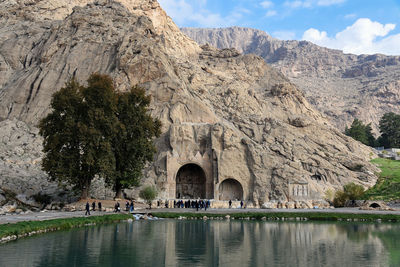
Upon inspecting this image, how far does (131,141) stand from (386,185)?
35430mm

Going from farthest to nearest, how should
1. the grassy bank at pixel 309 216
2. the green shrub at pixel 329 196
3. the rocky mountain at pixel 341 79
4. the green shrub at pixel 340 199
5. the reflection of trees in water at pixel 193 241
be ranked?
the rocky mountain at pixel 341 79
the green shrub at pixel 329 196
the green shrub at pixel 340 199
the grassy bank at pixel 309 216
the reflection of trees in water at pixel 193 241

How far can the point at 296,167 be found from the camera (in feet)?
168

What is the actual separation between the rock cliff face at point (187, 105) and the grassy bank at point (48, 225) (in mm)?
18056

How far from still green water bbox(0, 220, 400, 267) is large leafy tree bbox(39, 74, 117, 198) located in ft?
45.0

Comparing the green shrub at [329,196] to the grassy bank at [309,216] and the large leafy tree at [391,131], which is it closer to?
the grassy bank at [309,216]

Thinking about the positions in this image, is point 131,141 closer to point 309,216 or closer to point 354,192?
point 309,216

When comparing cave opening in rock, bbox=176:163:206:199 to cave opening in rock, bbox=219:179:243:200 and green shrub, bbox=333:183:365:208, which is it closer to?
cave opening in rock, bbox=219:179:243:200

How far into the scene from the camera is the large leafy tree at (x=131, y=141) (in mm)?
40844

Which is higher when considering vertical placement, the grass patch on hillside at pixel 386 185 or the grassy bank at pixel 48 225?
the grass patch on hillside at pixel 386 185

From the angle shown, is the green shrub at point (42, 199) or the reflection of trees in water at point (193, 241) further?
the green shrub at point (42, 199)

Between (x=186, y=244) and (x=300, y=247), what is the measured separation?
5347 millimetres

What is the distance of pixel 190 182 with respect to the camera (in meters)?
54.5

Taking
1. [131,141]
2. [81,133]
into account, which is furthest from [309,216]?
[81,133]

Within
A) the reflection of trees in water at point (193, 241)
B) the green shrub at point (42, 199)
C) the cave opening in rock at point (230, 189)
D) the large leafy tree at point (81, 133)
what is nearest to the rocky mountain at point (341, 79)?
the cave opening in rock at point (230, 189)
